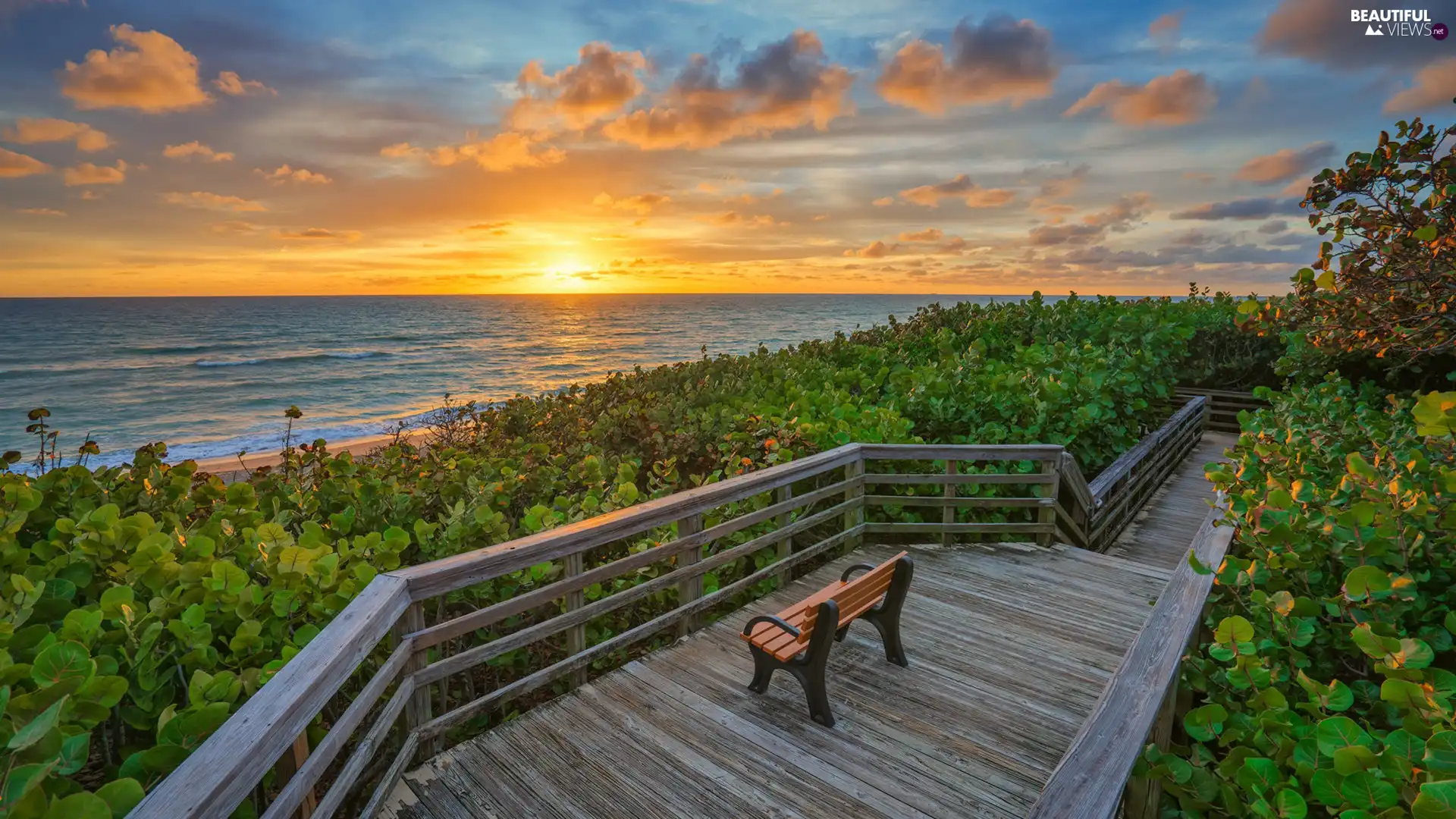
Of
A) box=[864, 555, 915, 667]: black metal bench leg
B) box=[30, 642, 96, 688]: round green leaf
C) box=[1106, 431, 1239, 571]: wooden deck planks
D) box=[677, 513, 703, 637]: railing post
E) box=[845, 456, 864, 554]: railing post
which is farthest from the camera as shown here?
box=[1106, 431, 1239, 571]: wooden deck planks

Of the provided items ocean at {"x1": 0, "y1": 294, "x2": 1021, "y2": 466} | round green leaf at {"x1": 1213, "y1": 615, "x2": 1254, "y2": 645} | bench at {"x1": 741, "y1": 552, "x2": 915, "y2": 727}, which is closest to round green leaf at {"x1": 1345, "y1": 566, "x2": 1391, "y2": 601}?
round green leaf at {"x1": 1213, "y1": 615, "x2": 1254, "y2": 645}

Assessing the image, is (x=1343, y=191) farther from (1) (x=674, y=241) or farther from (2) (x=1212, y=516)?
(1) (x=674, y=241)

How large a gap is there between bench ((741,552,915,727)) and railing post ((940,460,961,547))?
2386 millimetres

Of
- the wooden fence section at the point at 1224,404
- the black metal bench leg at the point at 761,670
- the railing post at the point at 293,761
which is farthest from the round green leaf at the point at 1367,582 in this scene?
the wooden fence section at the point at 1224,404

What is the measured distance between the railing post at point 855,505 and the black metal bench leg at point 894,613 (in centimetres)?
189

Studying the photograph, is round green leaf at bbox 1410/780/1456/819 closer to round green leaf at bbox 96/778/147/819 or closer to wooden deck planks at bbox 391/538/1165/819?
wooden deck planks at bbox 391/538/1165/819

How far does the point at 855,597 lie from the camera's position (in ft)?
12.1

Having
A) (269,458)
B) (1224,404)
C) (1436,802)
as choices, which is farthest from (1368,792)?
(269,458)

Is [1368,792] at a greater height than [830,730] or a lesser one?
greater

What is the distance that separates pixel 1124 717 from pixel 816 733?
1820 millimetres

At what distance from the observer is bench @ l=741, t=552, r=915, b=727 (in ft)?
11.4

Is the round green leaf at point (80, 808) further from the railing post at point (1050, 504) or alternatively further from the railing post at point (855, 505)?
the railing post at point (1050, 504)

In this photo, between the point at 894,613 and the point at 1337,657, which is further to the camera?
the point at 894,613

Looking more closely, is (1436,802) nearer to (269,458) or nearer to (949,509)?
(949,509)
